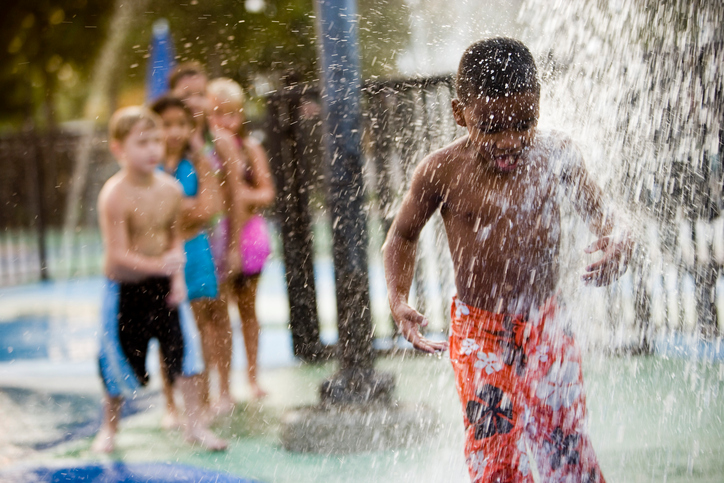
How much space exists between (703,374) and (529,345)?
7.32 ft

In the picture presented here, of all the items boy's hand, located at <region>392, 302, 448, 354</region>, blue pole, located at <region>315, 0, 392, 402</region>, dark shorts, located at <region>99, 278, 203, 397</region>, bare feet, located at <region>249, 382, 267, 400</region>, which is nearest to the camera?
boy's hand, located at <region>392, 302, 448, 354</region>

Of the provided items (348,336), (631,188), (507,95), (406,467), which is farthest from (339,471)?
(631,188)

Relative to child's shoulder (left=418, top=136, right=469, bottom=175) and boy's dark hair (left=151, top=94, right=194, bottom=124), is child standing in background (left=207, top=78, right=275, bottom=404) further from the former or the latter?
child's shoulder (left=418, top=136, right=469, bottom=175)

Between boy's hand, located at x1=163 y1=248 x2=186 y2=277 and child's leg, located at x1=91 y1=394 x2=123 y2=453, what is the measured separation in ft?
2.10

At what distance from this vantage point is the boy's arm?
6.22 ft

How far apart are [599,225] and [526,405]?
Result: 1.78 ft

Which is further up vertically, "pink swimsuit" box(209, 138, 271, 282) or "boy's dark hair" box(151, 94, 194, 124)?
"boy's dark hair" box(151, 94, 194, 124)

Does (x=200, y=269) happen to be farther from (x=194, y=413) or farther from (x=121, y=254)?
(x=194, y=413)

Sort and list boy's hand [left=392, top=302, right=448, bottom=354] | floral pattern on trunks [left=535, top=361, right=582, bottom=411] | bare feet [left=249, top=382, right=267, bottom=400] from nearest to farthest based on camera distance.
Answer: boy's hand [left=392, top=302, right=448, bottom=354], floral pattern on trunks [left=535, top=361, right=582, bottom=411], bare feet [left=249, top=382, right=267, bottom=400]

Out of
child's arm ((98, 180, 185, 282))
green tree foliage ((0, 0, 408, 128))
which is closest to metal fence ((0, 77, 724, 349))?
child's arm ((98, 180, 185, 282))

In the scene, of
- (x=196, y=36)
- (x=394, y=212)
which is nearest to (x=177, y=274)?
(x=394, y=212)

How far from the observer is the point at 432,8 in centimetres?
920

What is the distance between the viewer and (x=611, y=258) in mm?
1884

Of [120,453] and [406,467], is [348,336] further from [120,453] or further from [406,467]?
[120,453]
